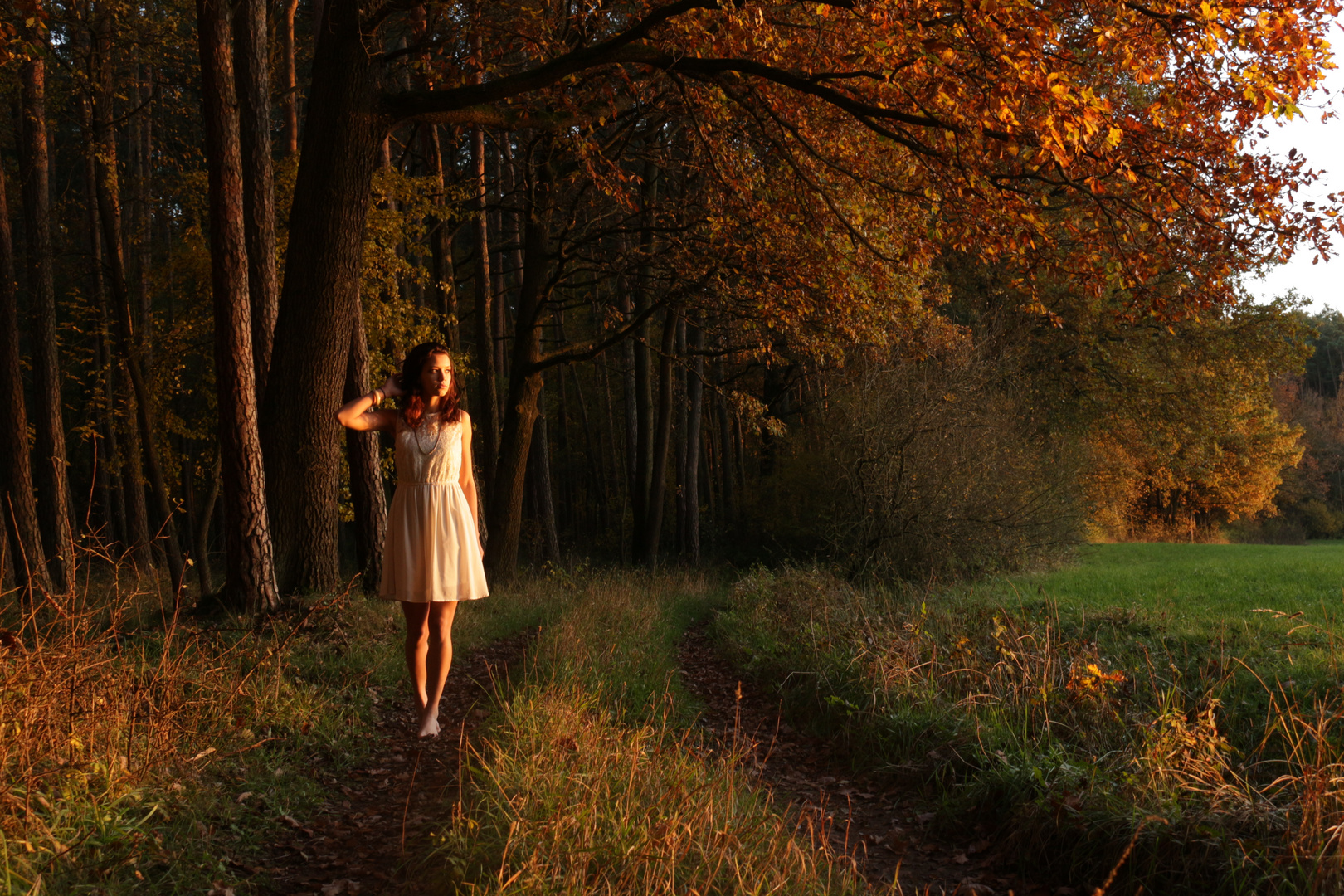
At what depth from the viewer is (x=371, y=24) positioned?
8.05 metres

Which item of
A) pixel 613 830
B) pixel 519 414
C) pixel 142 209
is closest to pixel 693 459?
pixel 519 414

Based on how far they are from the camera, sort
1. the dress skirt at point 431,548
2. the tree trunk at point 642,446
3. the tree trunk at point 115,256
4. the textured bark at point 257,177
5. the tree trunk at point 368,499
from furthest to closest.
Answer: the tree trunk at point 642,446 < the tree trunk at point 115,256 < the tree trunk at point 368,499 < the textured bark at point 257,177 < the dress skirt at point 431,548

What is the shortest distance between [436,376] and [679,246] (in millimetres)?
8555

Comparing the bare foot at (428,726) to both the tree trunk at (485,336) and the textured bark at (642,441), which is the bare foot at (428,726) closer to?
the tree trunk at (485,336)

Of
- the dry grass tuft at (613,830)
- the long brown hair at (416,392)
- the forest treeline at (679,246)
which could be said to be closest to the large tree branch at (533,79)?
the forest treeline at (679,246)

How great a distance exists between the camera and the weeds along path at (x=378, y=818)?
148 inches

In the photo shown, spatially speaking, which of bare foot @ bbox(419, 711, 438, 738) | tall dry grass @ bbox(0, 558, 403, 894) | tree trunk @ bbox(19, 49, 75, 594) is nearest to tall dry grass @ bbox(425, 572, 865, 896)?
bare foot @ bbox(419, 711, 438, 738)

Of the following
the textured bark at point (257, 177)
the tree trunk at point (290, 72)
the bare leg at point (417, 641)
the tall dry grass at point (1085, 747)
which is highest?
the tree trunk at point (290, 72)

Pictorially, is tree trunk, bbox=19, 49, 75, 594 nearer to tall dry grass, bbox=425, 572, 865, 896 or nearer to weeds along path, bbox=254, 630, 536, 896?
weeds along path, bbox=254, 630, 536, 896

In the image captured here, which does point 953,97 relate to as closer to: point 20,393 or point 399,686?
point 399,686

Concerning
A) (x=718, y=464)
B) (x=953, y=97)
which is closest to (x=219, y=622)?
(x=953, y=97)

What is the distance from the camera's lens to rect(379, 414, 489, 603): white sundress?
5430 mm

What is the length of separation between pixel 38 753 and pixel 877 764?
15.9 ft

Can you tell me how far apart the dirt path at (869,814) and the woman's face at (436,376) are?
2551mm
